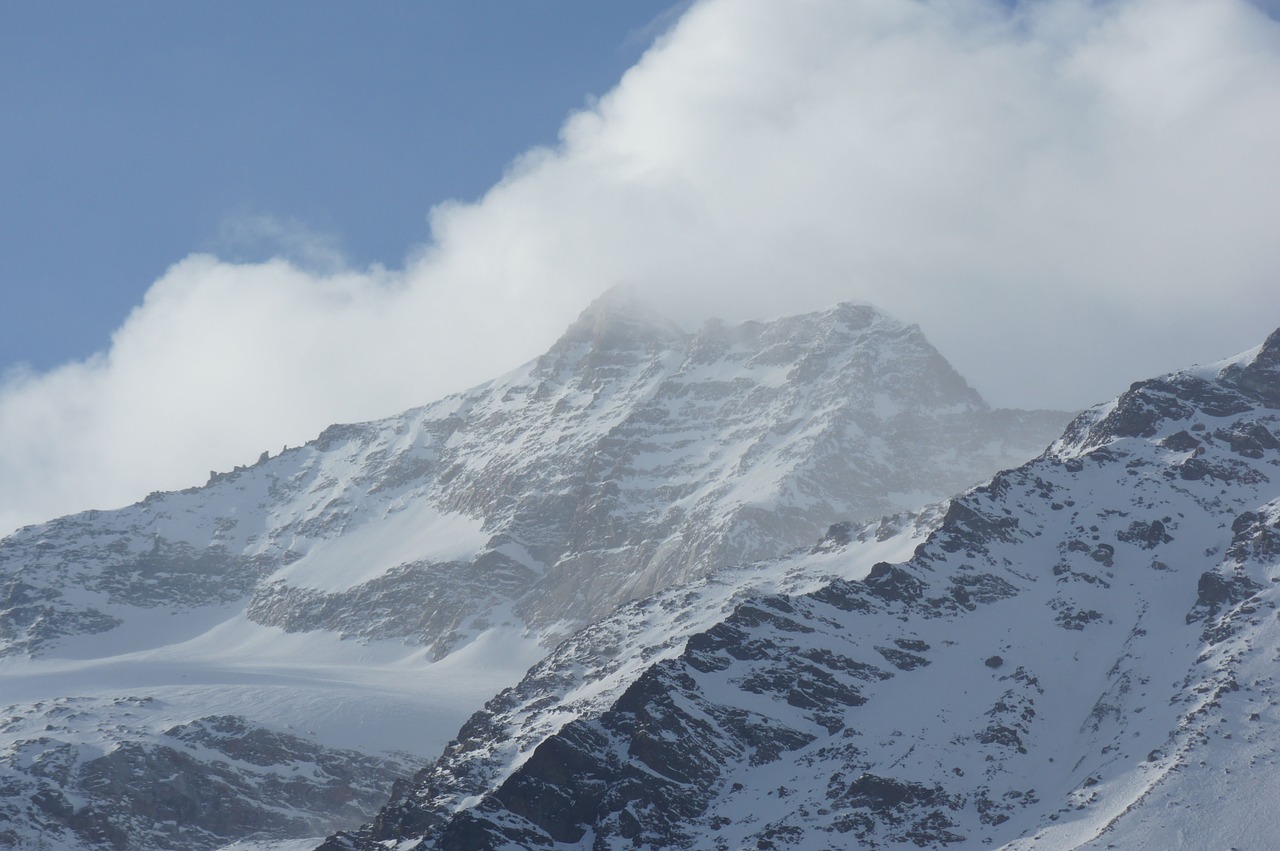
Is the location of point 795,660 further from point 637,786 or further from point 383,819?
point 383,819

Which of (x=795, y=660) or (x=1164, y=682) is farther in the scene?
(x=795, y=660)

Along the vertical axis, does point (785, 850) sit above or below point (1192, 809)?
above

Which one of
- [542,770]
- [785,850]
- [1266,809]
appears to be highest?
[542,770]

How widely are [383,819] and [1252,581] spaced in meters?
92.8

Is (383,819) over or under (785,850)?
over

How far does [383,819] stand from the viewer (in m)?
197

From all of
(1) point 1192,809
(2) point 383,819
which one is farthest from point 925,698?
(2) point 383,819

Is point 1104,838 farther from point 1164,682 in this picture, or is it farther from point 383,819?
point 383,819

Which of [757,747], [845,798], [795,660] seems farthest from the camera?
[795,660]

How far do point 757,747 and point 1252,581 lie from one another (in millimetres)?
55020

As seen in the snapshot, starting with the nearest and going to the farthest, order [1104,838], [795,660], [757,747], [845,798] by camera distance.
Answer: [1104,838]
[845,798]
[757,747]
[795,660]

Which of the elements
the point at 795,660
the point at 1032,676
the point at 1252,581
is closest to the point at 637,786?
the point at 795,660

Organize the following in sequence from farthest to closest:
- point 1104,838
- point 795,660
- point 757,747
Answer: point 795,660 < point 757,747 < point 1104,838

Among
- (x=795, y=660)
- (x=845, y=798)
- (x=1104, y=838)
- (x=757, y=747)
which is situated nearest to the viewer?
(x=1104, y=838)
